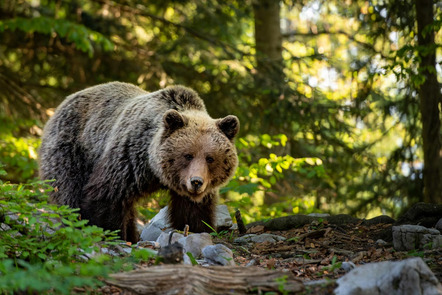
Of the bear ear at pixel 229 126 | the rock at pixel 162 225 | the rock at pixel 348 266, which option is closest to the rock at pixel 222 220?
the rock at pixel 162 225

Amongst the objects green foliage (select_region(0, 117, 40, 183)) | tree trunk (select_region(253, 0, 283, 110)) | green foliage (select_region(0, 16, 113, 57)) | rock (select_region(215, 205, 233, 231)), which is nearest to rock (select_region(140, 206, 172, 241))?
rock (select_region(215, 205, 233, 231))

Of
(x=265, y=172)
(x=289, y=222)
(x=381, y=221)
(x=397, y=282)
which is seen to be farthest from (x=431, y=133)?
(x=397, y=282)

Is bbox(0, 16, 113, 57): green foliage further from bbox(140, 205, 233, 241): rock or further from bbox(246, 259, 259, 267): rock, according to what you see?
bbox(246, 259, 259, 267): rock

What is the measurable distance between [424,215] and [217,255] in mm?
2602

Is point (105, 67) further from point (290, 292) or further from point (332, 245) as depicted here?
point (290, 292)

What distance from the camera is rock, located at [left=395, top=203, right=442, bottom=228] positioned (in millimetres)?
5852

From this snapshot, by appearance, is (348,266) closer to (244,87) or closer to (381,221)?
(381,221)

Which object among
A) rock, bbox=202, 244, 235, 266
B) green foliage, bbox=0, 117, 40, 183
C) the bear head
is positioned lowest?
rock, bbox=202, 244, 235, 266

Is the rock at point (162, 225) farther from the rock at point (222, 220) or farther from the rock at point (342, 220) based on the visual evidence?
the rock at point (342, 220)

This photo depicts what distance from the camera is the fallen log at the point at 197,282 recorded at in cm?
358

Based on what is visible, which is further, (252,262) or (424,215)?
(424,215)

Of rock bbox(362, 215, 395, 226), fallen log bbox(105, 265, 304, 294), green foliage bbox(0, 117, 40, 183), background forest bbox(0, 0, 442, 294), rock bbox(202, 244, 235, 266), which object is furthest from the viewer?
green foliage bbox(0, 117, 40, 183)

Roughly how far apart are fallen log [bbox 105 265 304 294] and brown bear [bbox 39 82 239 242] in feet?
7.07

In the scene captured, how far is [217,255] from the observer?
15.8 feet
